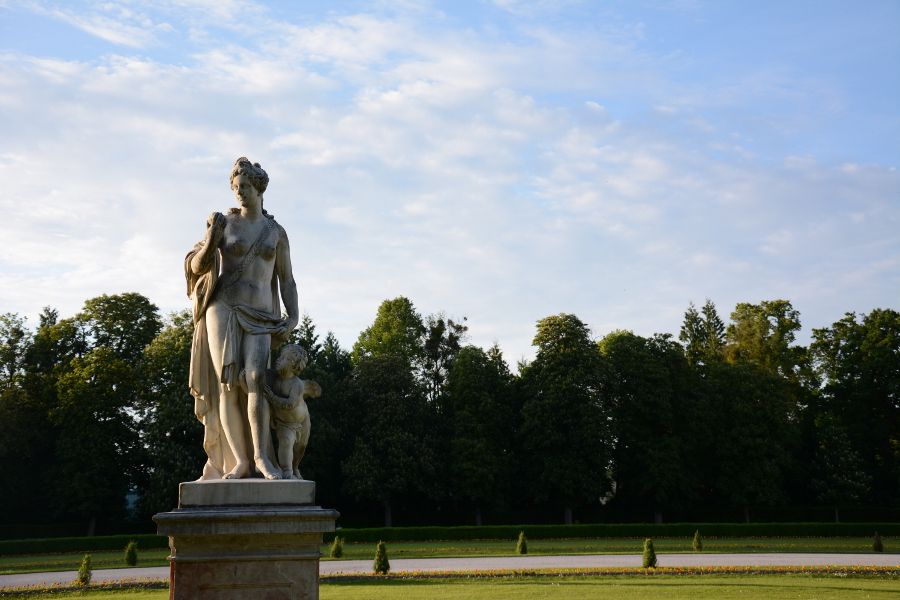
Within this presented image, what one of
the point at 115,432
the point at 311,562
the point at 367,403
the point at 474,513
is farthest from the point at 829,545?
the point at 115,432

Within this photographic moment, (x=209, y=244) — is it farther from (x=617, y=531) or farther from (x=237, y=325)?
(x=617, y=531)

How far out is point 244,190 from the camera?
930 centimetres

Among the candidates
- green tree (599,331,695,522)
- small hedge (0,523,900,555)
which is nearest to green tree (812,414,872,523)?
green tree (599,331,695,522)

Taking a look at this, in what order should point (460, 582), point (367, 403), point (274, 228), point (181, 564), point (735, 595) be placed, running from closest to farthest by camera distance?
point (181, 564), point (274, 228), point (735, 595), point (460, 582), point (367, 403)

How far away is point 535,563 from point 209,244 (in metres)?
20.6

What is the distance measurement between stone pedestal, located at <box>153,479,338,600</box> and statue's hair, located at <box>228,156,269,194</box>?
3.05 metres

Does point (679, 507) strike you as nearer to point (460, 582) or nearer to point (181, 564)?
point (460, 582)

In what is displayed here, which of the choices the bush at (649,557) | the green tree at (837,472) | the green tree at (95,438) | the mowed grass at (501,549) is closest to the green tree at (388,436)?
the mowed grass at (501,549)

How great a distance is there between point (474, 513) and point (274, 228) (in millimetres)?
44694

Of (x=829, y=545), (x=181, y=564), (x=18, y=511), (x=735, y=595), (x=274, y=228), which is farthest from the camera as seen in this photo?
(x=18, y=511)

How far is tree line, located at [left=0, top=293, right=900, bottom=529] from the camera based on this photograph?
47.8 metres

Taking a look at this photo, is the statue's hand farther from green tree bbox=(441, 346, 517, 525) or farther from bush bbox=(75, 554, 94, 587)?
green tree bbox=(441, 346, 517, 525)

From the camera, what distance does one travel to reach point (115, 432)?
48.6 meters

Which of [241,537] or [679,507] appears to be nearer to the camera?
[241,537]
